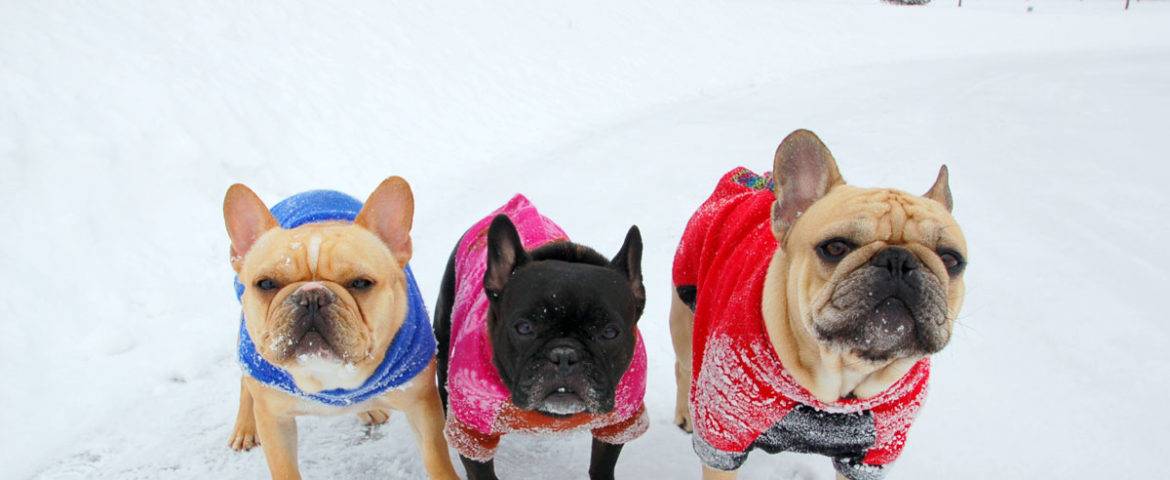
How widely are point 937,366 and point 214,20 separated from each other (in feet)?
28.4

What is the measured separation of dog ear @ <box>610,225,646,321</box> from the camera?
300cm

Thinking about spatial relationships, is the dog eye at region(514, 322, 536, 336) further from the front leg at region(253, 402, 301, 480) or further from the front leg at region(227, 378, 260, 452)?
the front leg at region(227, 378, 260, 452)

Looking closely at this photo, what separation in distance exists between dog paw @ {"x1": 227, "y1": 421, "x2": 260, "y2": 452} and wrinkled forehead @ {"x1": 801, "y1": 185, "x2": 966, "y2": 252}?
304cm

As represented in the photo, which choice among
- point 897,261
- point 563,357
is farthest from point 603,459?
point 897,261

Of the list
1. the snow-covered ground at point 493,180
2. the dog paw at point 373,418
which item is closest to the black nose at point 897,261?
the snow-covered ground at point 493,180

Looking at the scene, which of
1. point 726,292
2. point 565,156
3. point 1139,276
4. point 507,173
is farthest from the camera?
point 565,156

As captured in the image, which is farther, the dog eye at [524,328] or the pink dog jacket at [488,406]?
the pink dog jacket at [488,406]

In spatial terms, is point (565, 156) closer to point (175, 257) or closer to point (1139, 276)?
point (175, 257)

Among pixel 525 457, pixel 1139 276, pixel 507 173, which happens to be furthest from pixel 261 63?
pixel 1139 276

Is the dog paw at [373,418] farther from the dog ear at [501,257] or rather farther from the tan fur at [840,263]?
the tan fur at [840,263]

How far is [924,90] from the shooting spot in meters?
11.5

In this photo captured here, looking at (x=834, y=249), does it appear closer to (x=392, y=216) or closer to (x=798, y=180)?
(x=798, y=180)

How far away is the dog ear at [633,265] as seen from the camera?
118 inches

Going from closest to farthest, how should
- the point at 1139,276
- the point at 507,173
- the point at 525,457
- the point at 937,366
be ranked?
the point at 525,457, the point at 937,366, the point at 1139,276, the point at 507,173
